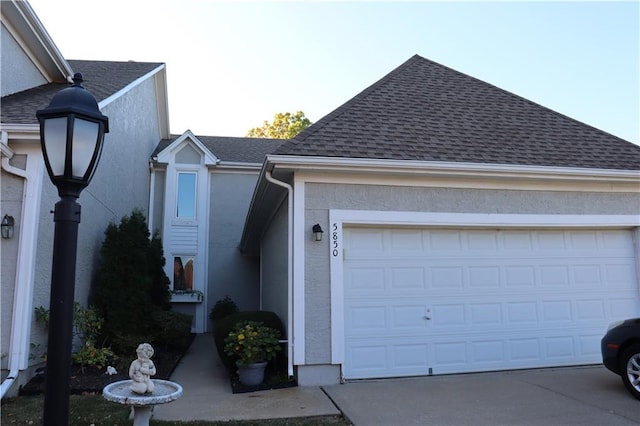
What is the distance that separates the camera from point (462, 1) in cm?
1002

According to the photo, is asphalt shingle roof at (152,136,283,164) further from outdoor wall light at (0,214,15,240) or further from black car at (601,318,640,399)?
black car at (601,318,640,399)

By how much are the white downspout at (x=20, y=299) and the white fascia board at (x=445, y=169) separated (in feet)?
12.4

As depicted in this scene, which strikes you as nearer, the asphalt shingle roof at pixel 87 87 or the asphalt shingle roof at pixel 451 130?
the asphalt shingle roof at pixel 87 87

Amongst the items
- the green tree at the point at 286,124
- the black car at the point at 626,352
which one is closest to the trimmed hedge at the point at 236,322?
the black car at the point at 626,352

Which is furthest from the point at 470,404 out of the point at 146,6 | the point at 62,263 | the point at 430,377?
the point at 146,6

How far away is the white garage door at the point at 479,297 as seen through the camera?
709cm

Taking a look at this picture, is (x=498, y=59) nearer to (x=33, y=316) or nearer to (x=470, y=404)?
(x=470, y=404)

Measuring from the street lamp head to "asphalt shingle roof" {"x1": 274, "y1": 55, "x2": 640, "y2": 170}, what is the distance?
4001 mm

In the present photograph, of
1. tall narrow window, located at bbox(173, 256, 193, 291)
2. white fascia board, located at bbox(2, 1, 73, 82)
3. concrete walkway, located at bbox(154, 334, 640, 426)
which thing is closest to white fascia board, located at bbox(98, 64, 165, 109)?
white fascia board, located at bbox(2, 1, 73, 82)

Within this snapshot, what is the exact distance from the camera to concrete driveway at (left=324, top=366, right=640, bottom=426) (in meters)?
5.00

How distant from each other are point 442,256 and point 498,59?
685 cm

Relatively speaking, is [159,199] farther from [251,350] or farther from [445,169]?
[445,169]

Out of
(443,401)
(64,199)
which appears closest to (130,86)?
(64,199)

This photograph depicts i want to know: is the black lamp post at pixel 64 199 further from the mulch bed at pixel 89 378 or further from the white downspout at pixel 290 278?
the mulch bed at pixel 89 378
